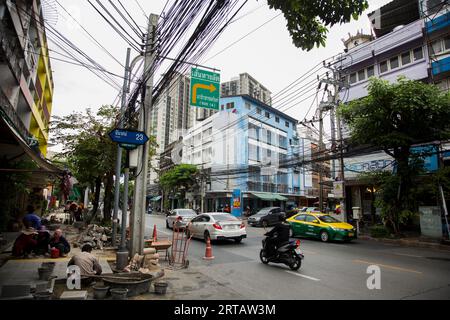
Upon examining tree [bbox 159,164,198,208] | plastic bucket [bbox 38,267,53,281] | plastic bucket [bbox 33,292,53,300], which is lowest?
plastic bucket [bbox 38,267,53,281]

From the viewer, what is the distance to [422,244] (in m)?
13.3

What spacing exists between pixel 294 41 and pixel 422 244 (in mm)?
13329

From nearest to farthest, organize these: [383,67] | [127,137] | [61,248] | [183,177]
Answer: [127,137]
[61,248]
[383,67]
[183,177]

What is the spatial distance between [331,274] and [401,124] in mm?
10917

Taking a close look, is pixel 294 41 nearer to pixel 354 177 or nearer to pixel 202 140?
pixel 354 177

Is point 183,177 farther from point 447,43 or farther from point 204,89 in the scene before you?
point 447,43

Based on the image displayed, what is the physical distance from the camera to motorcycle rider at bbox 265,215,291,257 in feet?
27.3

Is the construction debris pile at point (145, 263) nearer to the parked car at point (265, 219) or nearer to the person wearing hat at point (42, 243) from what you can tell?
the person wearing hat at point (42, 243)

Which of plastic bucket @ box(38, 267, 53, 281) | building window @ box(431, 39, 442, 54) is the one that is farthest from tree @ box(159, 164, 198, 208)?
plastic bucket @ box(38, 267, 53, 281)

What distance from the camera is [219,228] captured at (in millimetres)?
12500

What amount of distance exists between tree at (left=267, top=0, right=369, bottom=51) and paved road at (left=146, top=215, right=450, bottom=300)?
4.94 metres

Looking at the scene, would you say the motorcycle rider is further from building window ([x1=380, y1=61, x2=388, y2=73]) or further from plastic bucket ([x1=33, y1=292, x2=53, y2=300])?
building window ([x1=380, y1=61, x2=388, y2=73])

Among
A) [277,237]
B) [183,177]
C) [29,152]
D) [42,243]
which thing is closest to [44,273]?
[29,152]
